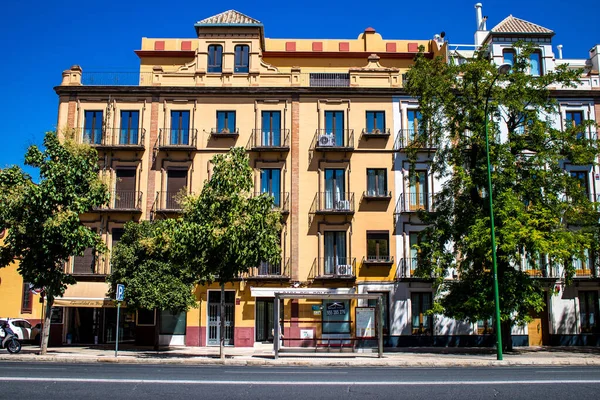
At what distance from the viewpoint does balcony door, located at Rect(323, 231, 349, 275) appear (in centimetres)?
3177

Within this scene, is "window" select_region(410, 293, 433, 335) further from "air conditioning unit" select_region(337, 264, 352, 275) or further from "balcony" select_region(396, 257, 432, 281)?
"air conditioning unit" select_region(337, 264, 352, 275)

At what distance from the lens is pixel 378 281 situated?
31.6 m

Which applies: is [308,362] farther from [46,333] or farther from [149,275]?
[46,333]

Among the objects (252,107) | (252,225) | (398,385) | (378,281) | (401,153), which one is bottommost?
(398,385)

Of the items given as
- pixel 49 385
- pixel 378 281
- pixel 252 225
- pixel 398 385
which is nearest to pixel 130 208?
pixel 252 225

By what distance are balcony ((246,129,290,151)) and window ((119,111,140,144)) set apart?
259 inches

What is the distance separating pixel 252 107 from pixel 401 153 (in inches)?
356

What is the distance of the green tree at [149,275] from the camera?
85.3ft

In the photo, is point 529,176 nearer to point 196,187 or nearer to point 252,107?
point 252,107

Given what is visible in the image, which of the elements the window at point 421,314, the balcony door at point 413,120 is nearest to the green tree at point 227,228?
the window at point 421,314

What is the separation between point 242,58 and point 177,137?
615cm

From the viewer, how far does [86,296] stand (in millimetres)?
30281

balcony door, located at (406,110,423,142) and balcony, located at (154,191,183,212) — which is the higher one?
balcony door, located at (406,110,423,142)

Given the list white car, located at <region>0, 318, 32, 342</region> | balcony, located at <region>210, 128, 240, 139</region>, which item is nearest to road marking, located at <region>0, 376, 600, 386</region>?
white car, located at <region>0, 318, 32, 342</region>
